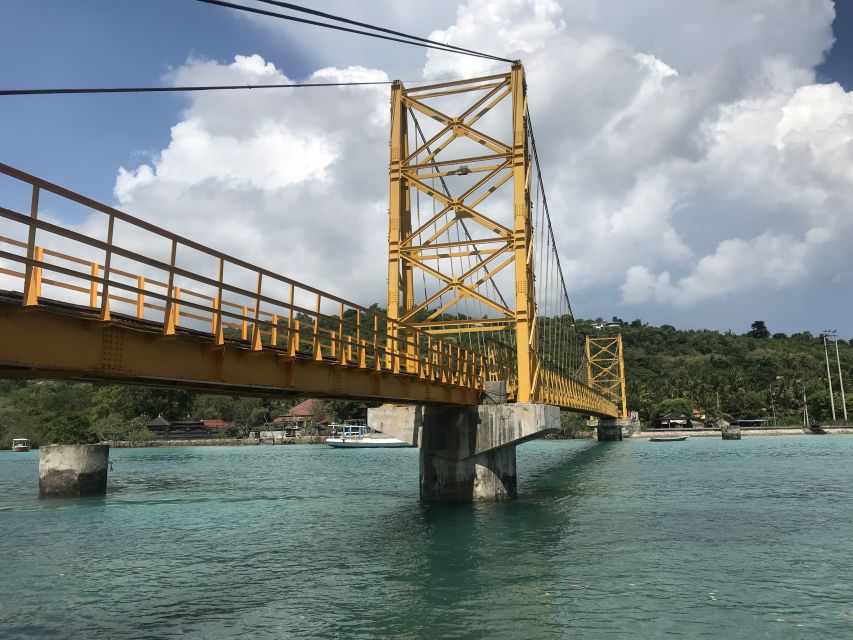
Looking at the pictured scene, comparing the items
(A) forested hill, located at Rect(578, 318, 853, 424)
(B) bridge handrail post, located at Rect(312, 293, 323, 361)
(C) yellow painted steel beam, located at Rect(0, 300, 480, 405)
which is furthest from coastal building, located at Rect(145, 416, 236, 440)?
(B) bridge handrail post, located at Rect(312, 293, 323, 361)

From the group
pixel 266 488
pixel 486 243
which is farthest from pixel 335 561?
pixel 266 488

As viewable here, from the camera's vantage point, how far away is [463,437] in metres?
27.0

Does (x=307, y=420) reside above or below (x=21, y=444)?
above

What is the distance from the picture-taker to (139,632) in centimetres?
1173

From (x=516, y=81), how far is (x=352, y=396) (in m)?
20.1

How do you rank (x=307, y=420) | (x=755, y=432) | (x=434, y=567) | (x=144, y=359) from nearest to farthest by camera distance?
1. (x=144, y=359)
2. (x=434, y=567)
3. (x=755, y=432)
4. (x=307, y=420)

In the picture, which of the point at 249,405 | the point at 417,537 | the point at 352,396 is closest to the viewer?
the point at 352,396

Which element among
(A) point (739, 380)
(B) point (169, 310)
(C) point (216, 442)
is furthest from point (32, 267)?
(A) point (739, 380)

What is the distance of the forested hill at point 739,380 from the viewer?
141m

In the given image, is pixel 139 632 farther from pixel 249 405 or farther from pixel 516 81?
pixel 249 405

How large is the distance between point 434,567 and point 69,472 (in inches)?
998

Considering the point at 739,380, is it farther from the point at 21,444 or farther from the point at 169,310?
the point at 169,310

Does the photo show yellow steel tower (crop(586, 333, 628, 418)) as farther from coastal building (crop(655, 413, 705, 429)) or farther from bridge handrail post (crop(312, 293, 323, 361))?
bridge handrail post (crop(312, 293, 323, 361))

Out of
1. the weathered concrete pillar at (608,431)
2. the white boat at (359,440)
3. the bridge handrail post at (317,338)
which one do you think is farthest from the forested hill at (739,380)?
the bridge handrail post at (317,338)
